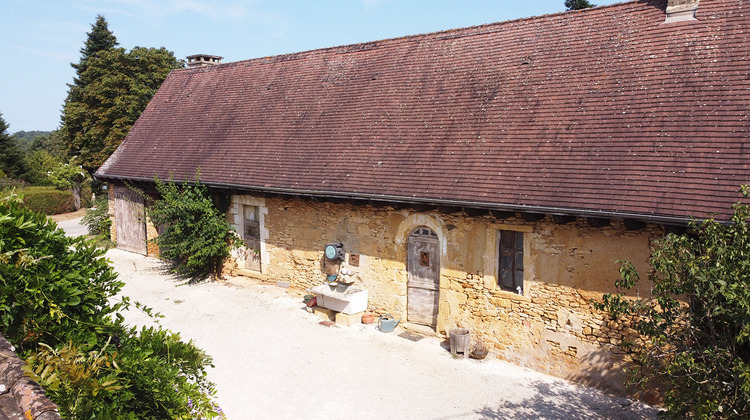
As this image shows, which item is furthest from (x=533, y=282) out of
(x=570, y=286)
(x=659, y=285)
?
(x=659, y=285)

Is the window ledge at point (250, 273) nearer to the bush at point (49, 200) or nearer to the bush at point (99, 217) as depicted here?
the bush at point (99, 217)

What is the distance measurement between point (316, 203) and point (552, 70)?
543 cm

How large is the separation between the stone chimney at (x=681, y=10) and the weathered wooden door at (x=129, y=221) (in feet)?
46.2

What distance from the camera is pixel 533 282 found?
26.9 ft

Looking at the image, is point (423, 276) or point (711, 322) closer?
point (711, 322)

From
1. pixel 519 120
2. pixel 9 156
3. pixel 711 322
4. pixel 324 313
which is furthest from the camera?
pixel 9 156

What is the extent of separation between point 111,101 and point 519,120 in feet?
73.3

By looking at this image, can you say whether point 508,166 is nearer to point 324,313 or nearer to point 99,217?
point 324,313

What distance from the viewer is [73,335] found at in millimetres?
3367

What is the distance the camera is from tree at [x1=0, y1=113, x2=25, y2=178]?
31.8m

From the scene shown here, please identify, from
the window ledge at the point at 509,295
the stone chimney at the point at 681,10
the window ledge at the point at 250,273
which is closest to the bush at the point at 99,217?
the window ledge at the point at 250,273

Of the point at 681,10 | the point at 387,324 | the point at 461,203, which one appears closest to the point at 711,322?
the point at 461,203

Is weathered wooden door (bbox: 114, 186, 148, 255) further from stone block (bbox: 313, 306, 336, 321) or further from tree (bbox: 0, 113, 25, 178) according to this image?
tree (bbox: 0, 113, 25, 178)

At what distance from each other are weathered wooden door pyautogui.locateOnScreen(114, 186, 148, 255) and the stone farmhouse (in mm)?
2744
